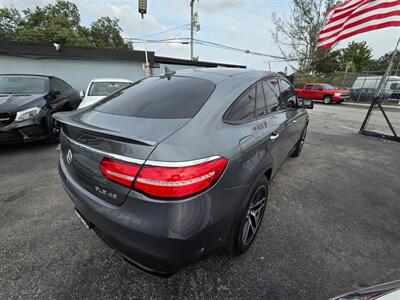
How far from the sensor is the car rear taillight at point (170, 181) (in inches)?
45.6

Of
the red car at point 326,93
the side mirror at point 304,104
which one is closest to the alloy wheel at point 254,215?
the side mirror at point 304,104

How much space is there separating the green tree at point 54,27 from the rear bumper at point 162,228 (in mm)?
29944

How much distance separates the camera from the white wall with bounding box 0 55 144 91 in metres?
10.1

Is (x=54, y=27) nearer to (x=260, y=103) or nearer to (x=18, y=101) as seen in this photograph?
(x=18, y=101)

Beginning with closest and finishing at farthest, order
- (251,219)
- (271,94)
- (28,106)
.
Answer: (251,219) < (271,94) < (28,106)

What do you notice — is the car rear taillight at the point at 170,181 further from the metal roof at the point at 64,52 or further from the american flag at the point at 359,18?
the metal roof at the point at 64,52

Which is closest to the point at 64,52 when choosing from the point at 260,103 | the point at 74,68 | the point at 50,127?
the point at 74,68

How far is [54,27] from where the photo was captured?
24422mm

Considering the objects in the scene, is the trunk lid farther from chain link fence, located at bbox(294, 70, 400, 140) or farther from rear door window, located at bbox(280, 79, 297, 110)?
chain link fence, located at bbox(294, 70, 400, 140)

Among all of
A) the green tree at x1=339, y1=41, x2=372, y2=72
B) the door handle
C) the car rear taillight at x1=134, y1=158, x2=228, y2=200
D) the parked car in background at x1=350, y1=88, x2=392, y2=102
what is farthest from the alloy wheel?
the green tree at x1=339, y1=41, x2=372, y2=72

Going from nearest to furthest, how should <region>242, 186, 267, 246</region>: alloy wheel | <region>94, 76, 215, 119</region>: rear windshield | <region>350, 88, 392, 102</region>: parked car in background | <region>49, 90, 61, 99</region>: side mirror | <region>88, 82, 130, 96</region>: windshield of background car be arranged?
<region>94, 76, 215, 119</region>: rear windshield, <region>242, 186, 267, 246</region>: alloy wheel, <region>49, 90, 61, 99</region>: side mirror, <region>88, 82, 130, 96</region>: windshield of background car, <region>350, 88, 392, 102</region>: parked car in background

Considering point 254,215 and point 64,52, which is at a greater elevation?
point 64,52

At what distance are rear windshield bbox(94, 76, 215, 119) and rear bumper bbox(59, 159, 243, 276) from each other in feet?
2.12

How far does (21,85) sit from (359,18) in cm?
846
